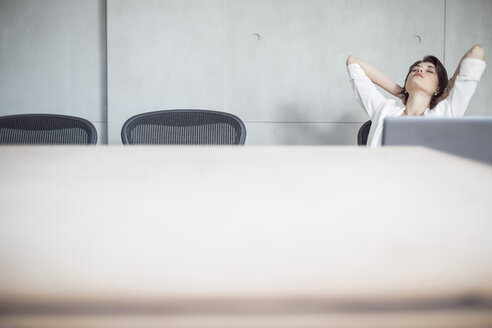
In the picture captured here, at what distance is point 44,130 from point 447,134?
Result: 75.5 inches

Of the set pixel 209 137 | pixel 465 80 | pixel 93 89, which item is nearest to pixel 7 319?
pixel 209 137

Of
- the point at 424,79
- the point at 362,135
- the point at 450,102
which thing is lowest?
the point at 362,135

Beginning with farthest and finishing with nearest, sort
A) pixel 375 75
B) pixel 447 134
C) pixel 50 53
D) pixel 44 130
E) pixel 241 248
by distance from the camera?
pixel 50 53, pixel 375 75, pixel 44 130, pixel 447 134, pixel 241 248

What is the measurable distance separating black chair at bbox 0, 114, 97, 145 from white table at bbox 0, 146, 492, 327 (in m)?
1.70

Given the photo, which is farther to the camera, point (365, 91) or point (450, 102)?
point (365, 91)

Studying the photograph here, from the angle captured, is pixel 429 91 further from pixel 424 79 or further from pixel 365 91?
pixel 365 91

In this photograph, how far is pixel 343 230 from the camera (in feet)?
0.71

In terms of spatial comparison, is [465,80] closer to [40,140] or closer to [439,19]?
[439,19]

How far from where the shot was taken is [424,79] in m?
2.30

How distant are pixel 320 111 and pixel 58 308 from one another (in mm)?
3223

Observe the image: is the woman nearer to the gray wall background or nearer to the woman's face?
the woman's face

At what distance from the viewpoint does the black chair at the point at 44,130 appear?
1929 mm

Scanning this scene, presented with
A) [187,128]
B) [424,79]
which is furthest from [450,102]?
[187,128]

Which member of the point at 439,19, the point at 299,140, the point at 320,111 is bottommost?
the point at 299,140
